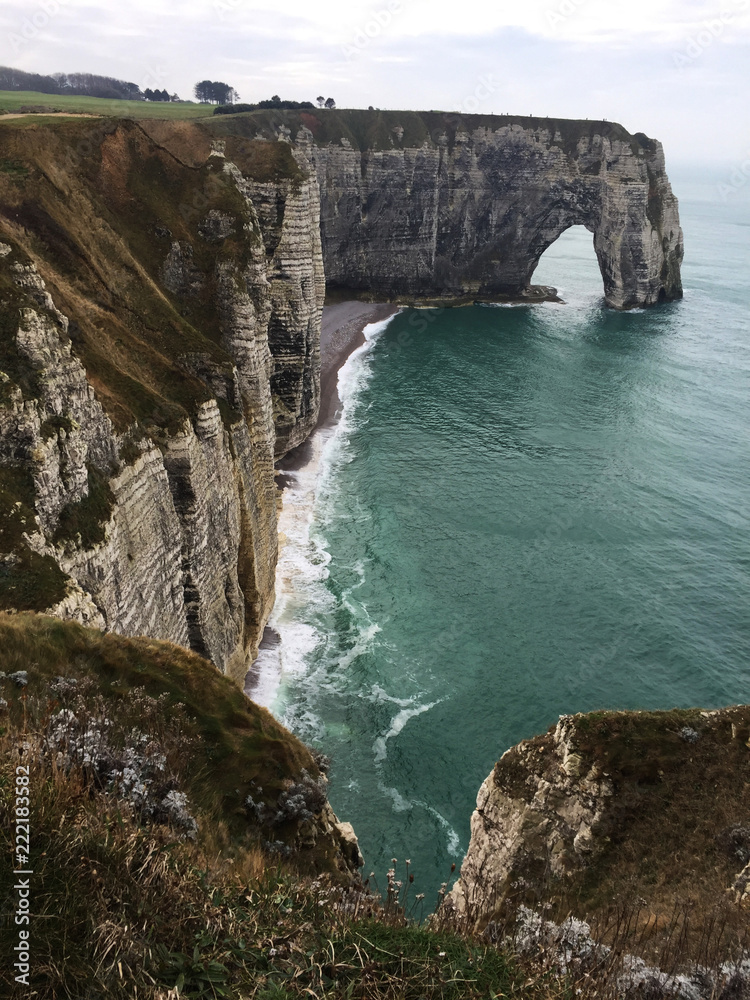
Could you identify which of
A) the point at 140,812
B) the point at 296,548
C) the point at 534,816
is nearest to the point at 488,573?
the point at 296,548

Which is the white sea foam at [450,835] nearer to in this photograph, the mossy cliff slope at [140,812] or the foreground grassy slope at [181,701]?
the mossy cliff slope at [140,812]

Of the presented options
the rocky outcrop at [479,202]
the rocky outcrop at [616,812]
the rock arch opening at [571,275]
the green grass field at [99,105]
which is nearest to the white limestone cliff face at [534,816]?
the rocky outcrop at [616,812]

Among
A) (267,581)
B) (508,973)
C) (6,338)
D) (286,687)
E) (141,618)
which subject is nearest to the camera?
(508,973)

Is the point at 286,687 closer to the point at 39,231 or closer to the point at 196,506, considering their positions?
the point at 196,506

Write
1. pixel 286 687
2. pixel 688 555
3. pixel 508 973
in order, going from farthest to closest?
pixel 688 555 → pixel 286 687 → pixel 508 973

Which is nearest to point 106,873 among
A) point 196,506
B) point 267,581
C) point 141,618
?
point 141,618
